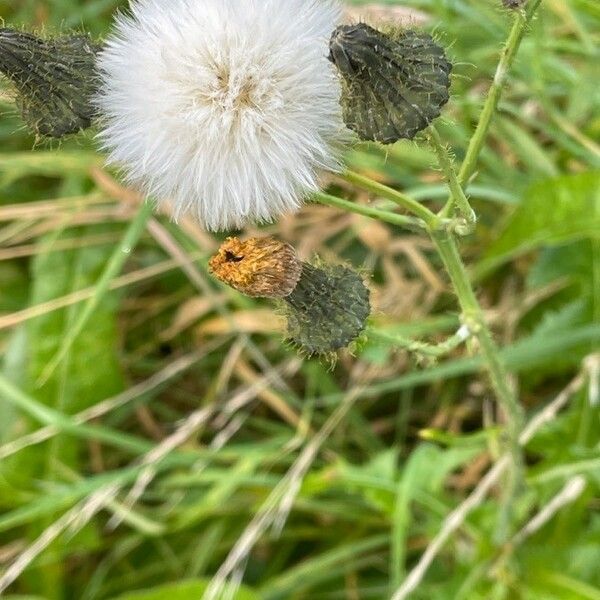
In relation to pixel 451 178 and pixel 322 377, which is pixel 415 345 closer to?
pixel 451 178

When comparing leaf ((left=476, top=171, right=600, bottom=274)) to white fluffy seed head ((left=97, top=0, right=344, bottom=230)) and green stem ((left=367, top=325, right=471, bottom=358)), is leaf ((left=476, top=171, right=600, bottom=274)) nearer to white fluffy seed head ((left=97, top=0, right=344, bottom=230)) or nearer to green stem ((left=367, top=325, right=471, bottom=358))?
green stem ((left=367, top=325, right=471, bottom=358))

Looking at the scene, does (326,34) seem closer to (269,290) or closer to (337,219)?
(269,290)

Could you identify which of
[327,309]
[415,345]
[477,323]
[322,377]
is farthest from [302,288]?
[322,377]

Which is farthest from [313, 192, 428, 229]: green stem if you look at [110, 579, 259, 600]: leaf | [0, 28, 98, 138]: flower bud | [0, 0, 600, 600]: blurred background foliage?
[110, 579, 259, 600]: leaf

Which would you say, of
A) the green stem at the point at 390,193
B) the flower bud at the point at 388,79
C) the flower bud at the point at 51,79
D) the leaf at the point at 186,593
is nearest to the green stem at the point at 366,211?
the green stem at the point at 390,193

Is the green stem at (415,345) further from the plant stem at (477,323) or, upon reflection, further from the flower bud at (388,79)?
the flower bud at (388,79)
